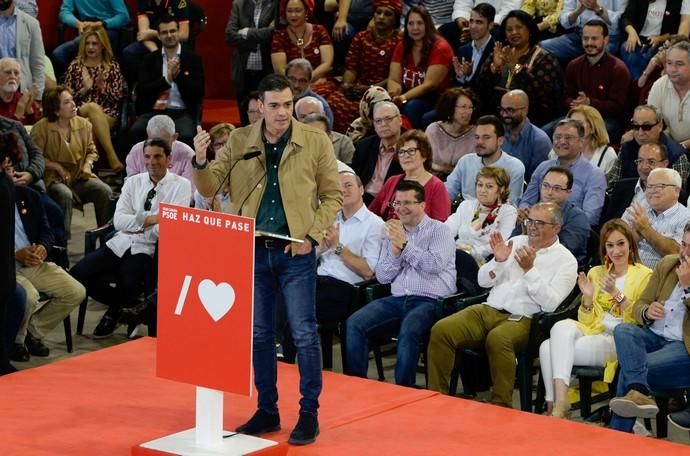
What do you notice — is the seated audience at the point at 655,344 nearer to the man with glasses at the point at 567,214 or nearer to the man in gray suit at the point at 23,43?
the man with glasses at the point at 567,214

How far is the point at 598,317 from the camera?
672 centimetres

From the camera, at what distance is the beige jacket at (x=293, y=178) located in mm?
5504

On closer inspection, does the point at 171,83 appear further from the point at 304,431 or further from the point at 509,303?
the point at 304,431

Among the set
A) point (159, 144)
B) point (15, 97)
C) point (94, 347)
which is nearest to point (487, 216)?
point (159, 144)

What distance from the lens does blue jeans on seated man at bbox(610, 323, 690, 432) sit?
6.30 m

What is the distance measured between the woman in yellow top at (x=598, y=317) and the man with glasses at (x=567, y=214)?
62cm

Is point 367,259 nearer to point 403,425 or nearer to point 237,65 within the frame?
point 403,425

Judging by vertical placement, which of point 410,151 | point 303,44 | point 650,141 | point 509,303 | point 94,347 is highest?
point 303,44

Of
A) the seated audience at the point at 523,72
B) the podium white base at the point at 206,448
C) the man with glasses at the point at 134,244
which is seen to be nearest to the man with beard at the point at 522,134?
the seated audience at the point at 523,72

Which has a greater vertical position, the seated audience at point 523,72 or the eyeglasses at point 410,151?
the seated audience at point 523,72

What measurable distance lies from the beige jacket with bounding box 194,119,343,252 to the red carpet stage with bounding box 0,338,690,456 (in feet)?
3.03

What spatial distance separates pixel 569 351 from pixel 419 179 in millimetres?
1796

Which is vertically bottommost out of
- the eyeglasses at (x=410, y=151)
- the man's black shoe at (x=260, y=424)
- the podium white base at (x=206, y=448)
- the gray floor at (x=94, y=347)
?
the gray floor at (x=94, y=347)

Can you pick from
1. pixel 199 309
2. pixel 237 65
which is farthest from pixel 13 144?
pixel 237 65
